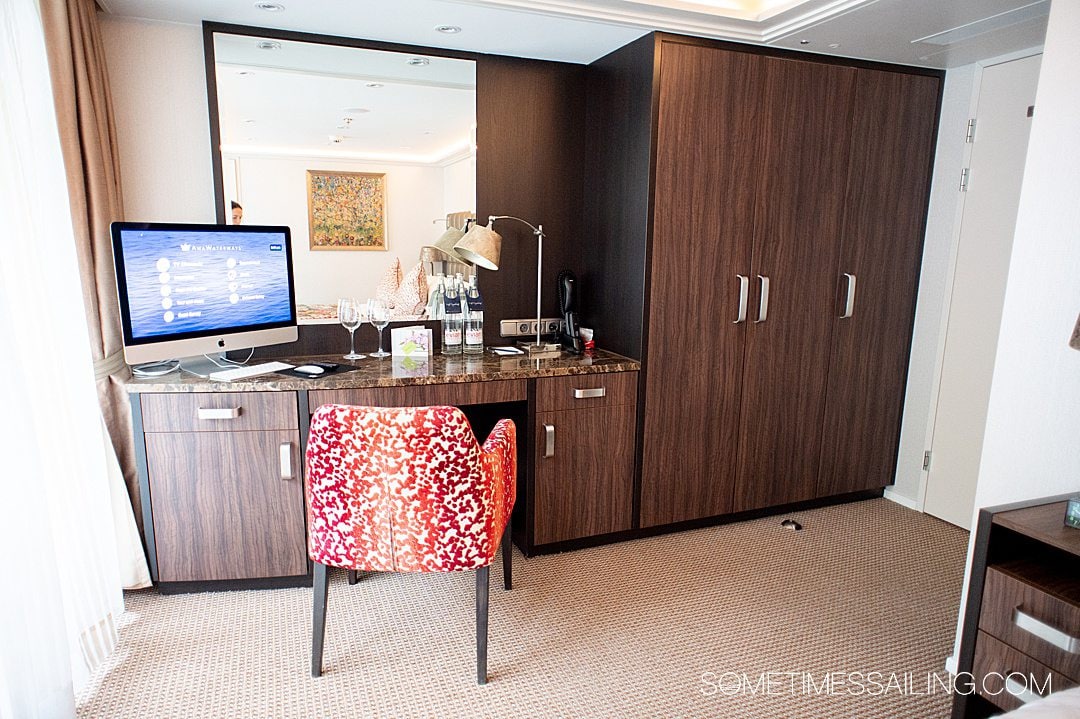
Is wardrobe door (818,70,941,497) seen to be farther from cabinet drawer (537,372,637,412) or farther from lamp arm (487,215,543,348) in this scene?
lamp arm (487,215,543,348)

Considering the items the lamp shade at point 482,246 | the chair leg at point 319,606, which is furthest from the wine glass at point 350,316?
the chair leg at point 319,606

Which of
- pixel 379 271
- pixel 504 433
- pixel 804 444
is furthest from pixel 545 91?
pixel 804 444

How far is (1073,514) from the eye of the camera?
5.20 feet

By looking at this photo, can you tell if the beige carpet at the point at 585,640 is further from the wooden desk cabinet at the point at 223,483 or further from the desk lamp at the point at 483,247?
the desk lamp at the point at 483,247

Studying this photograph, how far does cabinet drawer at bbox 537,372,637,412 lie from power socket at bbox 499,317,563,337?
557 mm

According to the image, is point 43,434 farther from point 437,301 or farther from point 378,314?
point 437,301

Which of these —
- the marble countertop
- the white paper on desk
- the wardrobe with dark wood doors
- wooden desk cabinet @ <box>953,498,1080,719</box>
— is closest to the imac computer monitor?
the marble countertop

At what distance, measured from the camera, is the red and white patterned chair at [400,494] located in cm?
179

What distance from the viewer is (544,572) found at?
2.78 meters

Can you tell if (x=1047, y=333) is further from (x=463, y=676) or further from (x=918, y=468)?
(x=463, y=676)

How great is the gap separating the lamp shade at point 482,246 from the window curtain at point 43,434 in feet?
4.73

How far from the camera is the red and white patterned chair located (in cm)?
179

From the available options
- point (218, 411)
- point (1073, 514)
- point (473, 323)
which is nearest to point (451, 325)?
point (473, 323)

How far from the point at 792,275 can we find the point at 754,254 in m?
0.25
